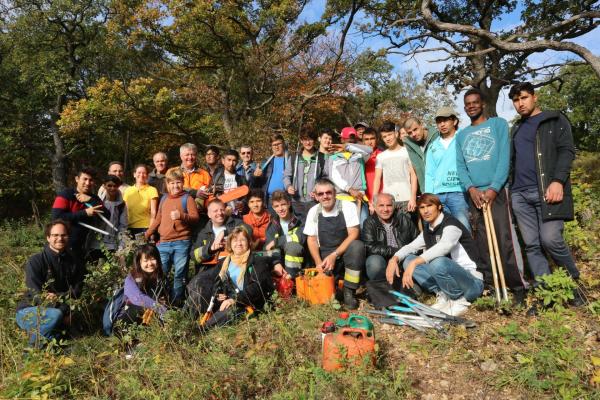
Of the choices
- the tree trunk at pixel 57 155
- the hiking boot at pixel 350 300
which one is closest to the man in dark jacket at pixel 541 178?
the hiking boot at pixel 350 300

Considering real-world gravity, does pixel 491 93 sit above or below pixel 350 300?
above

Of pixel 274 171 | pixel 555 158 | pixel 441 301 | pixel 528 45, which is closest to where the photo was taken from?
pixel 555 158

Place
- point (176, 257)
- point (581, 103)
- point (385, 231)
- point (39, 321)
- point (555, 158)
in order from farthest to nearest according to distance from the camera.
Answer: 1. point (581, 103)
2. point (176, 257)
3. point (385, 231)
4. point (555, 158)
5. point (39, 321)

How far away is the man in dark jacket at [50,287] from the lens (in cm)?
347

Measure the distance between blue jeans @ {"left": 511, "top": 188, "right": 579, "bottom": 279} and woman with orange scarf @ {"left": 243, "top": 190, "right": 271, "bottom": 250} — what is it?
2.97 m

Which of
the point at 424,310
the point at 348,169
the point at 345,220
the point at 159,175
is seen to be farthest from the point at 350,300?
the point at 159,175

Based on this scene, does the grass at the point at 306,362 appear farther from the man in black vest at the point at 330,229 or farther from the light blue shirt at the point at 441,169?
the light blue shirt at the point at 441,169

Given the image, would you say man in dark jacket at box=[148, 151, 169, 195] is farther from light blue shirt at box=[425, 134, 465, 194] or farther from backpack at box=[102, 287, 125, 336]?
light blue shirt at box=[425, 134, 465, 194]

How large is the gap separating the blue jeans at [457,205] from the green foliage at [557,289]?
922mm

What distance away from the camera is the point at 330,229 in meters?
4.53

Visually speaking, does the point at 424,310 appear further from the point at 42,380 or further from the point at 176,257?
the point at 42,380

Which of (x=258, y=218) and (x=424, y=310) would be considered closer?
(x=424, y=310)

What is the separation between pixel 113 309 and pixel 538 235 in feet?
14.6

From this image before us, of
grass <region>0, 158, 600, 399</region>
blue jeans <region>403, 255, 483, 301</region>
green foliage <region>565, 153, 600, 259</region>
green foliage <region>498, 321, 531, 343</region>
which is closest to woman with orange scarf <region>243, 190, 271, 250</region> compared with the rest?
grass <region>0, 158, 600, 399</region>
